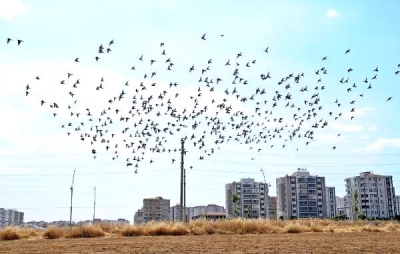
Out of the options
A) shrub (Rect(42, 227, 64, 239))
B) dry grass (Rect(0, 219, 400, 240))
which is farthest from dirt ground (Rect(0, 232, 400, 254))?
dry grass (Rect(0, 219, 400, 240))

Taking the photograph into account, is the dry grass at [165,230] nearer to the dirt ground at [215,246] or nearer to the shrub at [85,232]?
the shrub at [85,232]

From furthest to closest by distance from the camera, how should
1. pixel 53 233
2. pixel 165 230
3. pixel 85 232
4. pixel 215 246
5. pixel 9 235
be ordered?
pixel 165 230, pixel 85 232, pixel 53 233, pixel 9 235, pixel 215 246

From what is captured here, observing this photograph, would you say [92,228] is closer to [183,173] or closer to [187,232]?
[187,232]

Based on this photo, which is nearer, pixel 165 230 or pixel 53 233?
pixel 53 233

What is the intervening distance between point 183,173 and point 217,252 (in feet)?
107

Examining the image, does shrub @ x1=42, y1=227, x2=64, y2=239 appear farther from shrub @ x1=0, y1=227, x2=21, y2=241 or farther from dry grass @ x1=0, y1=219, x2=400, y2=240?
shrub @ x1=0, y1=227, x2=21, y2=241

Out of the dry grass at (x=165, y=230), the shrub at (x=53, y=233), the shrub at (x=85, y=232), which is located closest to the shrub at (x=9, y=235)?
the dry grass at (x=165, y=230)

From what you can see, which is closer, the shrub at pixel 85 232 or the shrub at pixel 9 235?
the shrub at pixel 9 235

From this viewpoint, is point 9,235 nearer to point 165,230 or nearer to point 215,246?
point 165,230

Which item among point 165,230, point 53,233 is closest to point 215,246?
point 165,230

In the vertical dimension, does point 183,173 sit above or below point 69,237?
above

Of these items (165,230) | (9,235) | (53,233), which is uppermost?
(165,230)

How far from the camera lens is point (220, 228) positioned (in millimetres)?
34500

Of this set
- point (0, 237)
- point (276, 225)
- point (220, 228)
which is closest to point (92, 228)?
point (0, 237)
